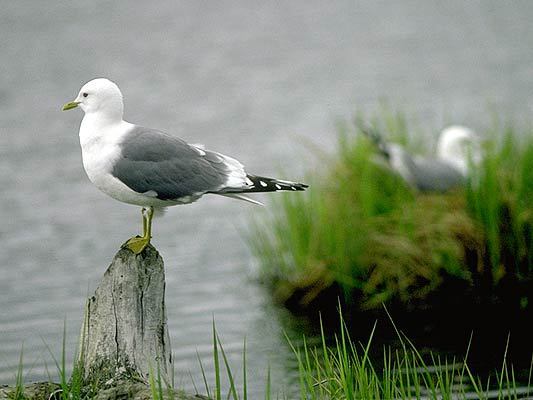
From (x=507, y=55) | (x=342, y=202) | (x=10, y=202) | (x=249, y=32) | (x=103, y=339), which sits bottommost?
(x=103, y=339)

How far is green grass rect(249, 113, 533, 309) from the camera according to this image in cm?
901

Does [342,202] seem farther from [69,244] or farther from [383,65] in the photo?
[383,65]

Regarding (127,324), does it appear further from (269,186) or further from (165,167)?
(269,186)

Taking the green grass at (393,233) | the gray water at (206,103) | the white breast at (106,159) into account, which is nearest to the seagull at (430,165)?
the green grass at (393,233)

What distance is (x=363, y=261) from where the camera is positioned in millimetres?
9258

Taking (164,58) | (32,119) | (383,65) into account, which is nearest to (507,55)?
(383,65)

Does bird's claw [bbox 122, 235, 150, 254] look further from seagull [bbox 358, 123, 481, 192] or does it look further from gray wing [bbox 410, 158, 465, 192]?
gray wing [bbox 410, 158, 465, 192]

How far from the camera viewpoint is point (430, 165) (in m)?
10.0

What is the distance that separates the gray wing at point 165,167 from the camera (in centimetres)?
559

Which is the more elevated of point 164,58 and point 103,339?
point 164,58

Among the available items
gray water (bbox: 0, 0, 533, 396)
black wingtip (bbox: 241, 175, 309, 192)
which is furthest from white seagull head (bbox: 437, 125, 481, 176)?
black wingtip (bbox: 241, 175, 309, 192)

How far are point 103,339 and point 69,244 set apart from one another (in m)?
7.66

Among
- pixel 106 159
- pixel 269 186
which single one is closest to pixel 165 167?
pixel 106 159

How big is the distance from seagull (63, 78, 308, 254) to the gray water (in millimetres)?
2300
